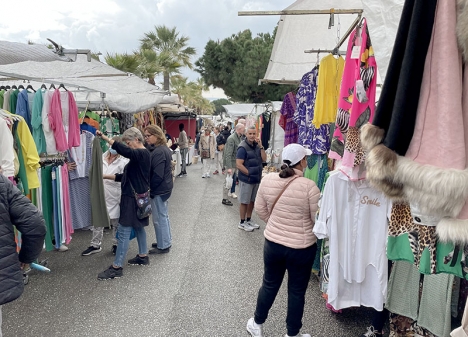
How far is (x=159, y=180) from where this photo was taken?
5.04 m

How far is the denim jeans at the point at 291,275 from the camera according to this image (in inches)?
115

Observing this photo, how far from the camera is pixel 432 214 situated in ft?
3.81

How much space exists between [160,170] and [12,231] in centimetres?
283

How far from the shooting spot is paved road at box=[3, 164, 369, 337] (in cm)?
333

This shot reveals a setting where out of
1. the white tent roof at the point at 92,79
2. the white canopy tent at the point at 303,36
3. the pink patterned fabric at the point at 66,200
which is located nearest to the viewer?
the white canopy tent at the point at 303,36

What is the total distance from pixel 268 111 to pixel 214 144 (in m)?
3.20

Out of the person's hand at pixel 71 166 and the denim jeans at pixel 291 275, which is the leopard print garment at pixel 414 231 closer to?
the denim jeans at pixel 291 275

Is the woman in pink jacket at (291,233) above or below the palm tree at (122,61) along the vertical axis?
below

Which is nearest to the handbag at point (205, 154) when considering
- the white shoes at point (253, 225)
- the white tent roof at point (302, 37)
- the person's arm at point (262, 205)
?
the white shoes at point (253, 225)

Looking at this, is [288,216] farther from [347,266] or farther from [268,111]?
[268,111]

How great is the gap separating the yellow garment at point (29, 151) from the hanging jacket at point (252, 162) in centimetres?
339

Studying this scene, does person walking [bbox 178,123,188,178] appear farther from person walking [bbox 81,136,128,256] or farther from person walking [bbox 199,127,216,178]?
person walking [bbox 81,136,128,256]

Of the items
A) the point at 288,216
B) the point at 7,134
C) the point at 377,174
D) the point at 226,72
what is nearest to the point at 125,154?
the point at 7,134

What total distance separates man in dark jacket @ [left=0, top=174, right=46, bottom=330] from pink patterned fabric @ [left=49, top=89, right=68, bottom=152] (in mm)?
2198
